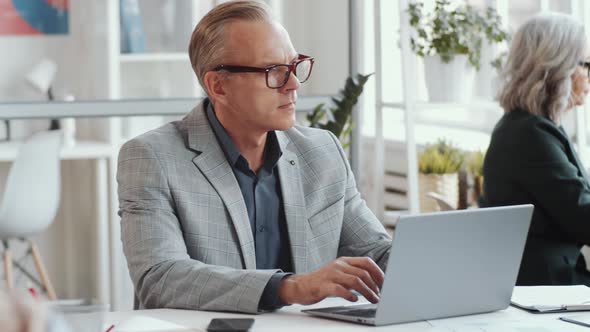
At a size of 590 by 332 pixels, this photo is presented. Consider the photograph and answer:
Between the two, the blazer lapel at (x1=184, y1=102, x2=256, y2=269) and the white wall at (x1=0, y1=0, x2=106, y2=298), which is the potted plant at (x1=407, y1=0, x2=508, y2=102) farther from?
the blazer lapel at (x1=184, y1=102, x2=256, y2=269)

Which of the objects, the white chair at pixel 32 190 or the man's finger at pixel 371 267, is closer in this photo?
the man's finger at pixel 371 267

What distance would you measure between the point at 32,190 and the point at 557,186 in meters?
2.17

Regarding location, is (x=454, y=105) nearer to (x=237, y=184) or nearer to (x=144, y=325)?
(x=237, y=184)

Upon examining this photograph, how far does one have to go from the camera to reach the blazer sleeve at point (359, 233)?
202 centimetres

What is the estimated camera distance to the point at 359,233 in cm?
206

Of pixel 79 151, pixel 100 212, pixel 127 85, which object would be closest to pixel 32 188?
pixel 79 151

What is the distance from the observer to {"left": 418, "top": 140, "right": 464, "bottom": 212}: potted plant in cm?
392

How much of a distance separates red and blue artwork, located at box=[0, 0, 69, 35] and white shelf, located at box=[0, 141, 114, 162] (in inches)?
18.8

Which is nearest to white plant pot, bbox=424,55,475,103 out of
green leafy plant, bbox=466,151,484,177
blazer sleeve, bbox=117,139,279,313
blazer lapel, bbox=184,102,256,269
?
green leafy plant, bbox=466,151,484,177

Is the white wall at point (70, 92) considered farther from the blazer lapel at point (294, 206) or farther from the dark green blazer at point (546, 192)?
the blazer lapel at point (294, 206)

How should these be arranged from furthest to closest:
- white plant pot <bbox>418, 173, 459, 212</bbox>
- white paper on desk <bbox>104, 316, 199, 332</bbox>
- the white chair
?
1. white plant pot <bbox>418, 173, 459, 212</bbox>
2. the white chair
3. white paper on desk <bbox>104, 316, 199, 332</bbox>

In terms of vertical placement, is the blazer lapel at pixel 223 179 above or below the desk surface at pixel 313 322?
above

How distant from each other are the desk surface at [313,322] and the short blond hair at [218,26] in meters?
0.60

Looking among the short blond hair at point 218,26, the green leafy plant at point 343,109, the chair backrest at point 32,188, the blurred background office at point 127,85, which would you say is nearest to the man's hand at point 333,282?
the short blond hair at point 218,26
